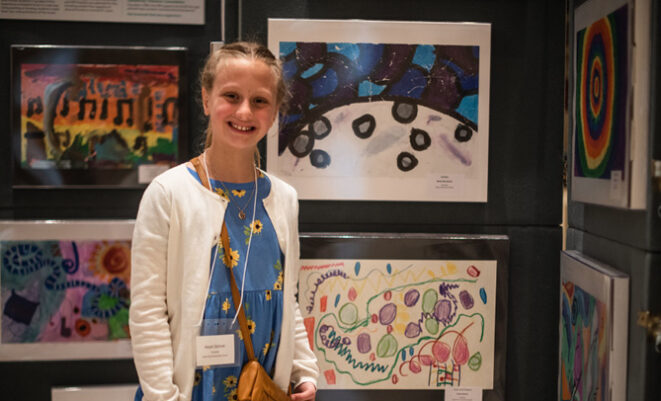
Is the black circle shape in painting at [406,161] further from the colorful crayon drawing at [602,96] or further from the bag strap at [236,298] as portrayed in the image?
the bag strap at [236,298]

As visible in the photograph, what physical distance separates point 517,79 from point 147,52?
1.32m

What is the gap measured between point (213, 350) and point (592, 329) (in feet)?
3.63

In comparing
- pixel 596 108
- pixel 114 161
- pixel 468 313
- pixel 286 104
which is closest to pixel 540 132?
pixel 596 108

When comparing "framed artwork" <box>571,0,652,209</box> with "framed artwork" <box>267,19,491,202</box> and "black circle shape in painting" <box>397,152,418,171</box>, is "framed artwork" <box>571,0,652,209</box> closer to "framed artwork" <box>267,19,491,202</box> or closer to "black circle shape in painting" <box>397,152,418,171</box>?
"framed artwork" <box>267,19,491,202</box>

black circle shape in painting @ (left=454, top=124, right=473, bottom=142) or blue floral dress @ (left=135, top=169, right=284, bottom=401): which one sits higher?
black circle shape in painting @ (left=454, top=124, right=473, bottom=142)

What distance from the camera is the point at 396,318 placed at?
2.38 meters

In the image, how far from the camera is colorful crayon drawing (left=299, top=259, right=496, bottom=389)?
237 centimetres

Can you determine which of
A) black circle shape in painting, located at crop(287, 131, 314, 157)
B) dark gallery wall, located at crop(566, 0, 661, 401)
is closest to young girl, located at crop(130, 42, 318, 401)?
black circle shape in painting, located at crop(287, 131, 314, 157)

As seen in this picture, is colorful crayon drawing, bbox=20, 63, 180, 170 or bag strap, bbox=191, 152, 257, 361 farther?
colorful crayon drawing, bbox=20, 63, 180, 170

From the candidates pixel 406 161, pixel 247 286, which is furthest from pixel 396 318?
pixel 247 286

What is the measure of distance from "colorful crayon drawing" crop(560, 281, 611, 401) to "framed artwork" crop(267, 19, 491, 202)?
53 centimetres

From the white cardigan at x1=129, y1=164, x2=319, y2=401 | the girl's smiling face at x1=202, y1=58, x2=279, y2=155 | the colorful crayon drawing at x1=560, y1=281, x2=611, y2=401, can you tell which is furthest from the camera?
the colorful crayon drawing at x1=560, y1=281, x2=611, y2=401

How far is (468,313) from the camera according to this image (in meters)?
2.39

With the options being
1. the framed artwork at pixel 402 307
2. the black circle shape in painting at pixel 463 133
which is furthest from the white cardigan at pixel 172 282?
the black circle shape in painting at pixel 463 133
